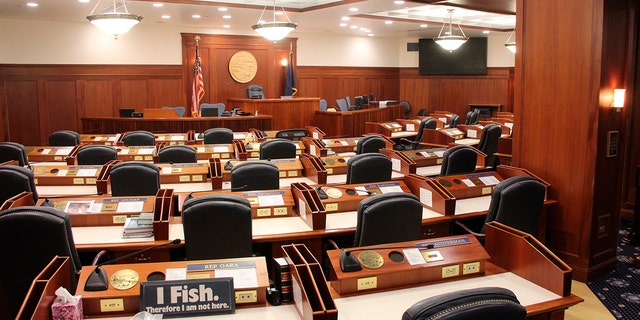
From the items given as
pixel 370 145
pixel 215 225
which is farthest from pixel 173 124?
pixel 215 225

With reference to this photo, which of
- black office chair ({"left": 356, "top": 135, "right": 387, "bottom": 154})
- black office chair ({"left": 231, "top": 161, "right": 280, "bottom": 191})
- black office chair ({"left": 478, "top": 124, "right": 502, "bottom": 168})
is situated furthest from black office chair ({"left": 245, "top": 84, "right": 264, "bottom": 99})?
black office chair ({"left": 231, "top": 161, "right": 280, "bottom": 191})

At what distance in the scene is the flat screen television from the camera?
1697 centimetres

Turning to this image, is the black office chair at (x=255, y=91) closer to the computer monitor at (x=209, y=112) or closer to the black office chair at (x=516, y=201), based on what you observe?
the computer monitor at (x=209, y=112)

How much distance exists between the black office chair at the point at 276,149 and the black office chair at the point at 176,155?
0.79 meters

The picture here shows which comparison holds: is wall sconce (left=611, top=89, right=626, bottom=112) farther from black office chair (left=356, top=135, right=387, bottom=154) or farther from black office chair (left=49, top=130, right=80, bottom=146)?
black office chair (left=49, top=130, right=80, bottom=146)

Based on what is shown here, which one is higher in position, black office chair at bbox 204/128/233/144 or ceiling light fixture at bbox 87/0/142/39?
ceiling light fixture at bbox 87/0/142/39

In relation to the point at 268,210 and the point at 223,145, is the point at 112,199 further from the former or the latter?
the point at 223,145

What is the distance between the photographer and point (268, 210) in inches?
171

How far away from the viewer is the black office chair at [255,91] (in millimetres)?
13883

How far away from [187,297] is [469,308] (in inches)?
48.4

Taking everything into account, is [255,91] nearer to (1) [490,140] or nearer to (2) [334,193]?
(1) [490,140]

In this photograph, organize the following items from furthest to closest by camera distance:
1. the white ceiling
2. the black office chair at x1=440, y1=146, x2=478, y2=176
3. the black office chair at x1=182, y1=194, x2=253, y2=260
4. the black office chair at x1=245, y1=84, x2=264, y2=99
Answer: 1. the black office chair at x1=245, y1=84, x2=264, y2=99
2. the white ceiling
3. the black office chair at x1=440, y1=146, x2=478, y2=176
4. the black office chair at x1=182, y1=194, x2=253, y2=260

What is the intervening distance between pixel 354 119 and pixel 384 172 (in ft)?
24.5

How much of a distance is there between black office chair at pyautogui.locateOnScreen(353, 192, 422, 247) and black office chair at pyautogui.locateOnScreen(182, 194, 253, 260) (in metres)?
0.71
